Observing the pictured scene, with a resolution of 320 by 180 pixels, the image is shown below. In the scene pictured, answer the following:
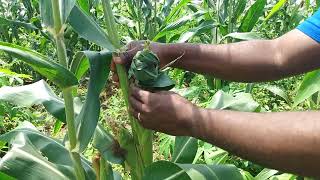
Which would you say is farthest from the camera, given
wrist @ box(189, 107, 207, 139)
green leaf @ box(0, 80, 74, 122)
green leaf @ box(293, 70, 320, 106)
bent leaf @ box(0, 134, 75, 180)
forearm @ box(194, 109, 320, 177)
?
green leaf @ box(293, 70, 320, 106)

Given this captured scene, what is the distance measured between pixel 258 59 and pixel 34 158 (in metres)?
0.93

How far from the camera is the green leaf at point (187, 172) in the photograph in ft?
5.09

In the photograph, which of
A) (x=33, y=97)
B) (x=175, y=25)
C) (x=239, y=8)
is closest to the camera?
(x=33, y=97)

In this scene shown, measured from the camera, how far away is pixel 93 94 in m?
1.45

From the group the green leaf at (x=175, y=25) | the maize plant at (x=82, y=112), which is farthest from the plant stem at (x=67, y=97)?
the green leaf at (x=175, y=25)

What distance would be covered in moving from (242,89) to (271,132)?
2.39 m

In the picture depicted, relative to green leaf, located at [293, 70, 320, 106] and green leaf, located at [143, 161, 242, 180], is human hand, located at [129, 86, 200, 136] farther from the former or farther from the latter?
green leaf, located at [293, 70, 320, 106]

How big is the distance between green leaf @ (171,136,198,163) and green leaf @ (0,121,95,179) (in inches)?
14.4

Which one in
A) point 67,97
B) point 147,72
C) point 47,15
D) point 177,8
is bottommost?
point 177,8

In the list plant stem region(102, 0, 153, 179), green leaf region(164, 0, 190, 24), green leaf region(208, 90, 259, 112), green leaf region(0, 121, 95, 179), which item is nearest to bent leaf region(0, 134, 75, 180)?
green leaf region(0, 121, 95, 179)

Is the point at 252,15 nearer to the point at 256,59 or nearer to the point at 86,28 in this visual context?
the point at 256,59

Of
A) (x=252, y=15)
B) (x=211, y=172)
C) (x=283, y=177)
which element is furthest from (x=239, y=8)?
(x=211, y=172)

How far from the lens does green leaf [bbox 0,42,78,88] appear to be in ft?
4.32

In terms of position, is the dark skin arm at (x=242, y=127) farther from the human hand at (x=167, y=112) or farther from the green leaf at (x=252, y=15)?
the green leaf at (x=252, y=15)
